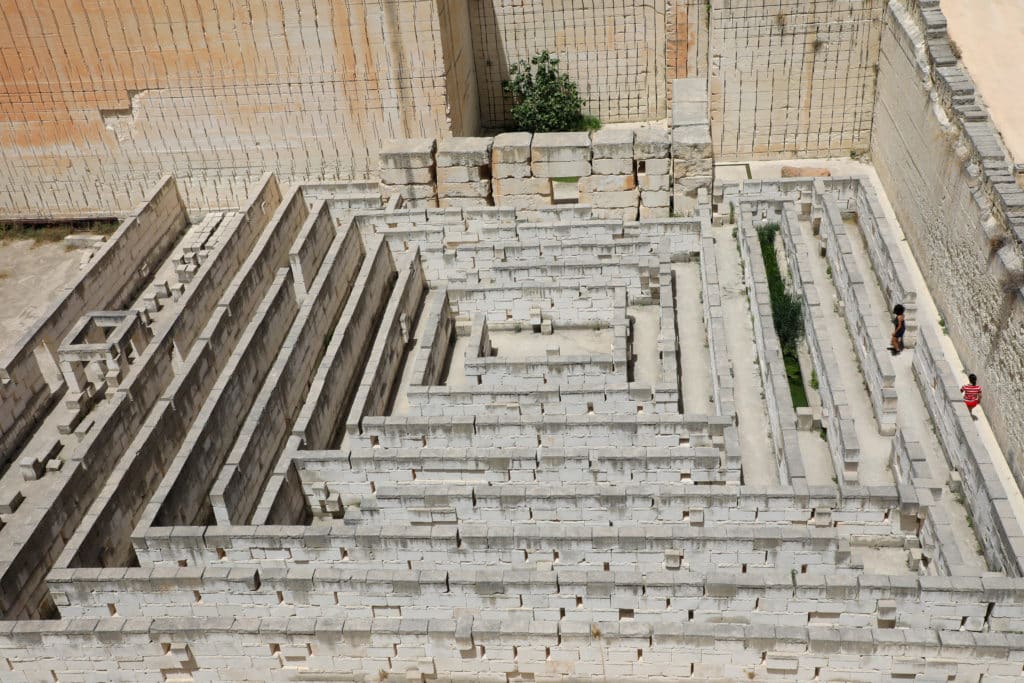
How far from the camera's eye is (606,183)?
21.9 m

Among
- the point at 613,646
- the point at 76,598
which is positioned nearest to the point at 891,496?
the point at 613,646

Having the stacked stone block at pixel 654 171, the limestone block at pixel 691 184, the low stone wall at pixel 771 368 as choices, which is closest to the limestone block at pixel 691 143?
the stacked stone block at pixel 654 171

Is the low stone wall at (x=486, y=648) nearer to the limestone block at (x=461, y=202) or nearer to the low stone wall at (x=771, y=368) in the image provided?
the low stone wall at (x=771, y=368)

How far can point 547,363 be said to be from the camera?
17.2 metres

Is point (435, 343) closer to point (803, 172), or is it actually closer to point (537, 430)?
point (537, 430)

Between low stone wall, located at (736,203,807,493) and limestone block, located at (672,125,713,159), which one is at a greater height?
limestone block, located at (672,125,713,159)

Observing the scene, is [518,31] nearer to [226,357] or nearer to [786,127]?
[786,127]

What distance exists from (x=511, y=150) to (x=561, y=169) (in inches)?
46.9

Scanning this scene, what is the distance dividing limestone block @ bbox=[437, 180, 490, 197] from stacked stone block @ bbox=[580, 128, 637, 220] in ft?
7.17

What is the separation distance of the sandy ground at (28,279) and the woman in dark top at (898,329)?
17.3 meters

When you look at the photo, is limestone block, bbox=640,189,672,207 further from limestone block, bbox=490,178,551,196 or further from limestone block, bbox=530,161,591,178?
limestone block, bbox=490,178,551,196

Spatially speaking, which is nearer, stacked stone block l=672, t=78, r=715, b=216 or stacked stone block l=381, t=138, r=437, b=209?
stacked stone block l=672, t=78, r=715, b=216

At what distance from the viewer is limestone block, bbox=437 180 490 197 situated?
2216 centimetres

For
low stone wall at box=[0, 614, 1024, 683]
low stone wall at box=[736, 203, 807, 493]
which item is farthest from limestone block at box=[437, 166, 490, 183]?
low stone wall at box=[0, 614, 1024, 683]
